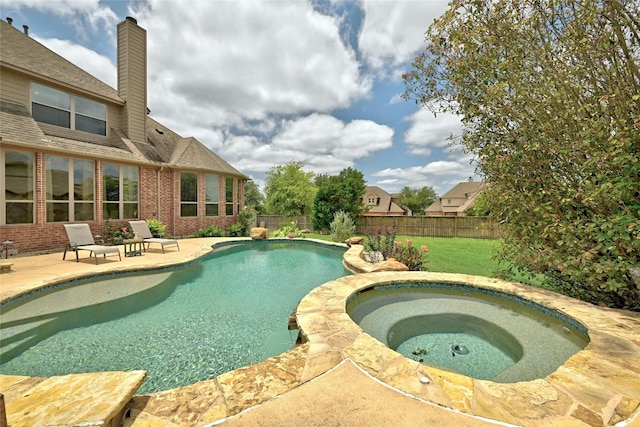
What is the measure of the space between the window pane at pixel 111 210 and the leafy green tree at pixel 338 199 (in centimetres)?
1093

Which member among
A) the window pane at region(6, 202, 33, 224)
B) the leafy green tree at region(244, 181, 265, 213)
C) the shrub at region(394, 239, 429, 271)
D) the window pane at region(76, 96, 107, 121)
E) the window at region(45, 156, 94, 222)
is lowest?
the shrub at region(394, 239, 429, 271)

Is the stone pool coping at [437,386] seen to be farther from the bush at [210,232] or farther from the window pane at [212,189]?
the window pane at [212,189]

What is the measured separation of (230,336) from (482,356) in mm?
3631

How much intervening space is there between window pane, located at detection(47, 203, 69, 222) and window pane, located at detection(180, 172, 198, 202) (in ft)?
15.4

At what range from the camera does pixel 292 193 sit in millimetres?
27156

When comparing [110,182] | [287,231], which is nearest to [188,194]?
[110,182]

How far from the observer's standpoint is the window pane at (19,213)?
8617 millimetres

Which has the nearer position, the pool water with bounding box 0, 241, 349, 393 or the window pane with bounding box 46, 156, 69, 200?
the pool water with bounding box 0, 241, 349, 393

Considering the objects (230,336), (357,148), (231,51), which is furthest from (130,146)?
(357,148)

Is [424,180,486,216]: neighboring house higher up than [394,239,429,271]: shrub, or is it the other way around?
[424,180,486,216]: neighboring house

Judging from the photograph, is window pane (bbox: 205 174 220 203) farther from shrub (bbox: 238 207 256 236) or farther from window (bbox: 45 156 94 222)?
window (bbox: 45 156 94 222)

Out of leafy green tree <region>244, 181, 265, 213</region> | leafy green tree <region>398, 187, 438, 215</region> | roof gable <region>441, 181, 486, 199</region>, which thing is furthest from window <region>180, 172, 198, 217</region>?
leafy green tree <region>398, 187, 438, 215</region>

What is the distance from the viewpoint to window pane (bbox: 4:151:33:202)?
8.55 meters

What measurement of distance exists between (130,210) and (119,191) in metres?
0.98
